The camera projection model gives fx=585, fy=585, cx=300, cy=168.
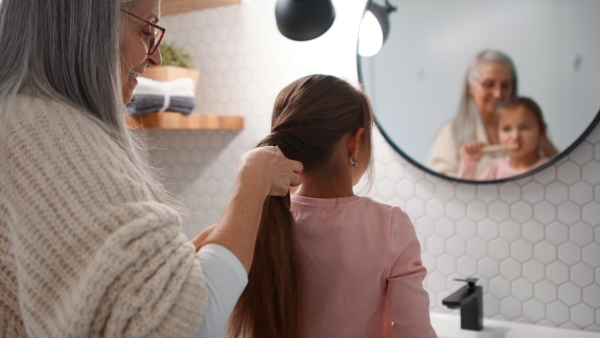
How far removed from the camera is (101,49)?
0.75 meters

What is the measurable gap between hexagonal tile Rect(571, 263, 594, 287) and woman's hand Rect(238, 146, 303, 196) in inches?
33.7

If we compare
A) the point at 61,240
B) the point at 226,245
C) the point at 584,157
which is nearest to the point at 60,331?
the point at 61,240

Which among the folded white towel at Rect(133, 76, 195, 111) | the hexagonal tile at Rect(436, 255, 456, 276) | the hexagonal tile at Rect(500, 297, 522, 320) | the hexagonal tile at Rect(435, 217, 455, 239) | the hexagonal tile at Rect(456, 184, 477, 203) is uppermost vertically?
the folded white towel at Rect(133, 76, 195, 111)

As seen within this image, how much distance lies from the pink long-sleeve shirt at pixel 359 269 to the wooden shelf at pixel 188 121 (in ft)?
2.27

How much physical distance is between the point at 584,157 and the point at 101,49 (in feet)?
3.79

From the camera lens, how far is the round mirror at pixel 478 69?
1.38 m

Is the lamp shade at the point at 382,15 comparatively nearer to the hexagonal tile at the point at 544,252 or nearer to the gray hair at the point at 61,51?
the hexagonal tile at the point at 544,252

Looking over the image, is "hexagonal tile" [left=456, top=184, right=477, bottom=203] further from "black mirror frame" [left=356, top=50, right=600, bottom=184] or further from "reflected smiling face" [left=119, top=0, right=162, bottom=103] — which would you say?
"reflected smiling face" [left=119, top=0, right=162, bottom=103]

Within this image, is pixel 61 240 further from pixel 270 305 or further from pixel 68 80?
pixel 270 305

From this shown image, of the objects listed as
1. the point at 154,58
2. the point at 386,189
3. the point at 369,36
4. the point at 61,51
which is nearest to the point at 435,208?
the point at 386,189

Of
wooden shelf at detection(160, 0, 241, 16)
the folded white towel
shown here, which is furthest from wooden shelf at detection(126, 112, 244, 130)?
wooden shelf at detection(160, 0, 241, 16)

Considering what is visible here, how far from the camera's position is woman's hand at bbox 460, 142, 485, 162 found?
150cm

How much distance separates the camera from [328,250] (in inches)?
42.4

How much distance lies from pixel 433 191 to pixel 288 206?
2.15 ft
